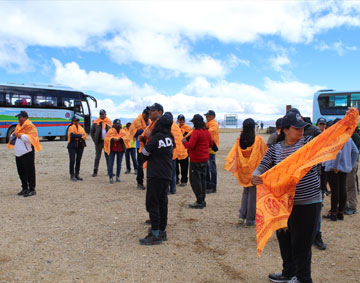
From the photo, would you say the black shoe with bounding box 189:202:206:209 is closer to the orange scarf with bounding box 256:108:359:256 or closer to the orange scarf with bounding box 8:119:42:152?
the orange scarf with bounding box 256:108:359:256

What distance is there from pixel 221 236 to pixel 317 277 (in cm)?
153

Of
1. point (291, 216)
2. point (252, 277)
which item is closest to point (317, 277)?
point (252, 277)

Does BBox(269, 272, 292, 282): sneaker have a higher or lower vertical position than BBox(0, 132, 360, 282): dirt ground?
higher

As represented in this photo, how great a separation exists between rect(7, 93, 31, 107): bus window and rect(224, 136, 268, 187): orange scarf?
1995 cm

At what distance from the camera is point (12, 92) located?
20.5 meters

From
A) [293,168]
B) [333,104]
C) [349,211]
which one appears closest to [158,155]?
[293,168]

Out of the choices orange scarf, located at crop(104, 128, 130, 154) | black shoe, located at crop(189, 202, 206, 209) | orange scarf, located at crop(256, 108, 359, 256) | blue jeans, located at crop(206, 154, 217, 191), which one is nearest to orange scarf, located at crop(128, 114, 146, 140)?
orange scarf, located at crop(104, 128, 130, 154)

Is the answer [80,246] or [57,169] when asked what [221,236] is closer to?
[80,246]

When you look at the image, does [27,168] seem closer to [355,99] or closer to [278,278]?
[278,278]

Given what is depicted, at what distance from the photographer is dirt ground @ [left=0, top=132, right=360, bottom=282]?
3.35 m

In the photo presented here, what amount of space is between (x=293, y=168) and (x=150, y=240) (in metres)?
2.40

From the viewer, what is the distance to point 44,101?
2192cm

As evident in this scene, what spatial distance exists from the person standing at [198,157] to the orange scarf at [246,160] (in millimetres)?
858

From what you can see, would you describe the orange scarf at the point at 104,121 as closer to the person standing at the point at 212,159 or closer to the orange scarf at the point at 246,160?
the person standing at the point at 212,159
